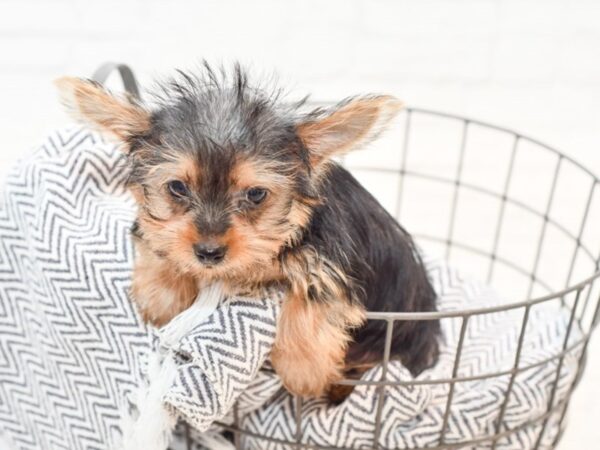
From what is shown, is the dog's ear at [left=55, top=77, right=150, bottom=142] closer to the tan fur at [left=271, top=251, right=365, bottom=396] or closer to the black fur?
the black fur

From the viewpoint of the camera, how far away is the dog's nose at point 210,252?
3.73 ft

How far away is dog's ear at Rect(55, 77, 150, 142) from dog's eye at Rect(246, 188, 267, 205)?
0.58 feet

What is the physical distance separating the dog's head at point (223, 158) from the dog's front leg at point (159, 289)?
0.26 feet

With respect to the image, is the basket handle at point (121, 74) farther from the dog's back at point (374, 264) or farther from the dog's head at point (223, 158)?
the dog's back at point (374, 264)

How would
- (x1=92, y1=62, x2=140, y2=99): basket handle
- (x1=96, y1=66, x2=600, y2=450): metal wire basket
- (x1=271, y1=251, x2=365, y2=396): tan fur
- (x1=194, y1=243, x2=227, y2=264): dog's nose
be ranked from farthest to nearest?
(x1=96, y1=66, x2=600, y2=450): metal wire basket < (x1=92, y1=62, x2=140, y2=99): basket handle < (x1=271, y1=251, x2=365, y2=396): tan fur < (x1=194, y1=243, x2=227, y2=264): dog's nose

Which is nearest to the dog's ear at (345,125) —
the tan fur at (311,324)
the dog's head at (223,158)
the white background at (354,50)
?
the dog's head at (223,158)

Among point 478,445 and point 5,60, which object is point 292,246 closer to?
point 478,445

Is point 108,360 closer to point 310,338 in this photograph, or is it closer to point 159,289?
point 159,289

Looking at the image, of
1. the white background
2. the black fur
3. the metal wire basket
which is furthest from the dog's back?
the white background

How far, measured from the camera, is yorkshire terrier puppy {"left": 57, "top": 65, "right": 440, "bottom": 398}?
45.3 inches

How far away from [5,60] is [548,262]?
1.53m

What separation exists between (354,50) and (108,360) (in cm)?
136

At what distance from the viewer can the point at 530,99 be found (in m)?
2.60

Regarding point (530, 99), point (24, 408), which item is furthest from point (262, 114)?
point (530, 99)
